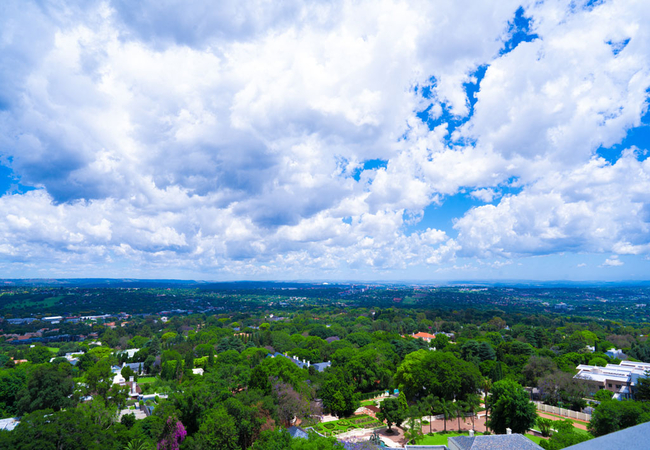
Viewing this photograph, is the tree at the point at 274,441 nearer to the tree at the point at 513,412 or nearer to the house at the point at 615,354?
the tree at the point at 513,412

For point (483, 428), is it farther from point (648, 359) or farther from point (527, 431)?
point (648, 359)

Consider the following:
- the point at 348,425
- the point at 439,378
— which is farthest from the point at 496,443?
the point at 439,378

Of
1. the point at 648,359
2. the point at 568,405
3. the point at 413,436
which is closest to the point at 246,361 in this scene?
the point at 413,436

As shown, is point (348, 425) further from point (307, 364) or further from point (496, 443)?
point (307, 364)

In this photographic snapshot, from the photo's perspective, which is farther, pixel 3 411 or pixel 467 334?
pixel 467 334

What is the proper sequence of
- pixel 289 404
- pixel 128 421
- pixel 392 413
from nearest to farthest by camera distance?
pixel 289 404 → pixel 392 413 → pixel 128 421

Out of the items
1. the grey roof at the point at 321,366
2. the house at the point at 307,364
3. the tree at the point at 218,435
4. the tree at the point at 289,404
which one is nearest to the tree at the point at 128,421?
the tree at the point at 218,435
